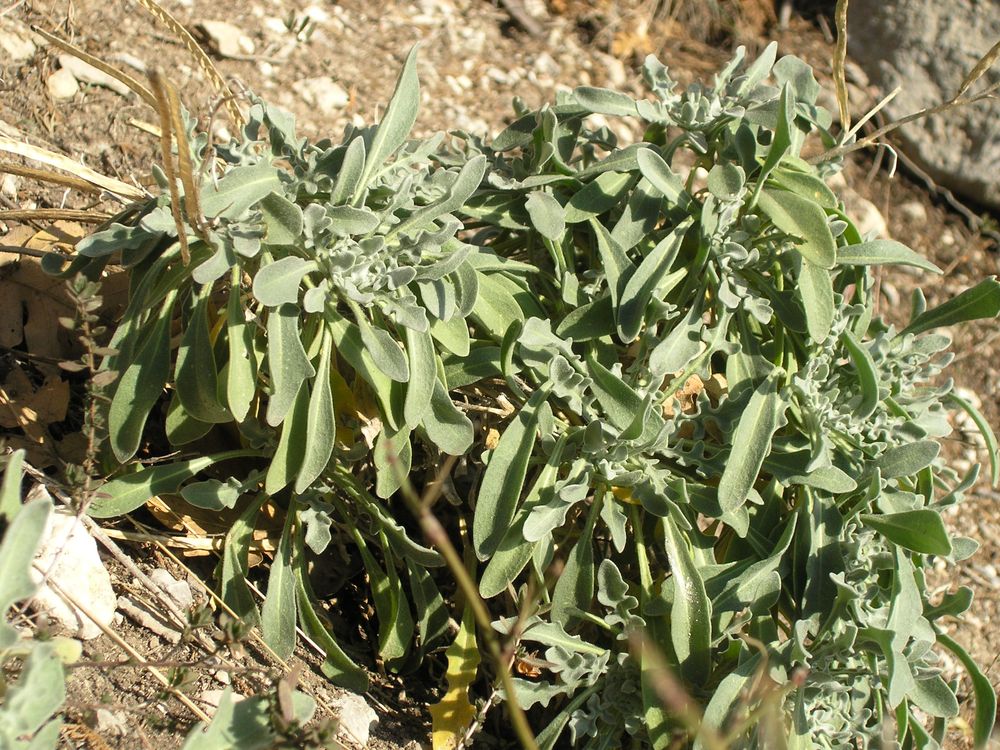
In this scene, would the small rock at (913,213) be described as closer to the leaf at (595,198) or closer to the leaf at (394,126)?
the leaf at (595,198)

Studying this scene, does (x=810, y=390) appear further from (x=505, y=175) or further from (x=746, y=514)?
(x=505, y=175)

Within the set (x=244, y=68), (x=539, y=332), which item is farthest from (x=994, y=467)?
(x=244, y=68)

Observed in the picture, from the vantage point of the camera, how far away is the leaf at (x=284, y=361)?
2.26 metres

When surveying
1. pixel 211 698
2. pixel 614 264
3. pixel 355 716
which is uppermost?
pixel 614 264

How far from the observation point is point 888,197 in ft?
16.4

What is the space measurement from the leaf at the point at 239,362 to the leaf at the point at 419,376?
0.36m

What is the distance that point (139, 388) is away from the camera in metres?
2.42

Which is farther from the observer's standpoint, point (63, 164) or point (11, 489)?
point (63, 164)

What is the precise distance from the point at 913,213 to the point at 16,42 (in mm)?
4044

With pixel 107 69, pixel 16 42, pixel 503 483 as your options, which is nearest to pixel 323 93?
pixel 16 42

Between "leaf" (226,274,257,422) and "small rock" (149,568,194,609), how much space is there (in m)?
0.57

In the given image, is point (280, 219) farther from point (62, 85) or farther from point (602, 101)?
point (62, 85)

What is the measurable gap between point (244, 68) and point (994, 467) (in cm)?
316

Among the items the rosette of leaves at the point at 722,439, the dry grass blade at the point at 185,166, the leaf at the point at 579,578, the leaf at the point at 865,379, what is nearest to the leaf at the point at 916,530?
the rosette of leaves at the point at 722,439
